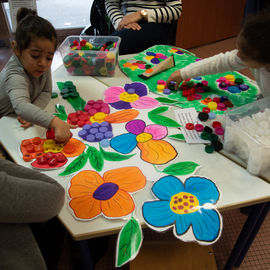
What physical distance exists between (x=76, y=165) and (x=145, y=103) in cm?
40

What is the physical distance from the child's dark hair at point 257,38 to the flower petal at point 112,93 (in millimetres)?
485

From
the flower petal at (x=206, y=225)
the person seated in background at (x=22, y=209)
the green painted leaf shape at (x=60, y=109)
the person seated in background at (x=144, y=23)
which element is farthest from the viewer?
the person seated in background at (x=144, y=23)

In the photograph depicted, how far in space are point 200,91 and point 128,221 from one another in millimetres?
677

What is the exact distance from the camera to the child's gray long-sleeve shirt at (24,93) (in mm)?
841

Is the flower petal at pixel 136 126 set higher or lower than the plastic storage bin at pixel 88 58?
lower

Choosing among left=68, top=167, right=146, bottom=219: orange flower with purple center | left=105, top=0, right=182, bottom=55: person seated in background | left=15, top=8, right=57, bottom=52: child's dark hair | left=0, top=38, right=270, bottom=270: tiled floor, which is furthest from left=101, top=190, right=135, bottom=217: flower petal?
left=105, top=0, right=182, bottom=55: person seated in background

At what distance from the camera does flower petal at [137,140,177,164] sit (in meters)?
0.77

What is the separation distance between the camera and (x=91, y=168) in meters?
0.74

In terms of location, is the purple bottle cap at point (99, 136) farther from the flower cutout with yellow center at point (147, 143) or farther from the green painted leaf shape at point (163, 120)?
the green painted leaf shape at point (163, 120)

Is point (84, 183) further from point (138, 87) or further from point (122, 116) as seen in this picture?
point (138, 87)

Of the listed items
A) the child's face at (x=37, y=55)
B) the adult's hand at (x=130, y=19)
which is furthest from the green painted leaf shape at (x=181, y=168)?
the adult's hand at (x=130, y=19)

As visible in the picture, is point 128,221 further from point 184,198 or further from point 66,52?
point 66,52

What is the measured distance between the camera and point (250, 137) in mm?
704

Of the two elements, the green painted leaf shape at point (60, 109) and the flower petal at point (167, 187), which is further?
the green painted leaf shape at point (60, 109)
